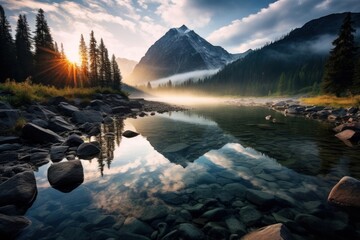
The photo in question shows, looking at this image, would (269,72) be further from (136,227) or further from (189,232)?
(136,227)

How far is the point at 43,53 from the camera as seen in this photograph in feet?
141

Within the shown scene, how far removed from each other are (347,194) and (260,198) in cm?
211

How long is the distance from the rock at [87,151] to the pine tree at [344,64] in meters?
39.9

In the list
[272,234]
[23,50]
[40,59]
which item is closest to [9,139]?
[272,234]

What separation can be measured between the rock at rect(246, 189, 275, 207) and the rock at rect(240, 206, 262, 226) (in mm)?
350

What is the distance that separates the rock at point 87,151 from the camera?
853cm

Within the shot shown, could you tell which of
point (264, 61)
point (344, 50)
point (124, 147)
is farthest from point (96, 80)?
point (264, 61)

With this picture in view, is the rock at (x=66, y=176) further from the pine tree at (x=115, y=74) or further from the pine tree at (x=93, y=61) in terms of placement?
the pine tree at (x=115, y=74)

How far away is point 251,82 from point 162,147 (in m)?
140

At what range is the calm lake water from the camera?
4.21 metres

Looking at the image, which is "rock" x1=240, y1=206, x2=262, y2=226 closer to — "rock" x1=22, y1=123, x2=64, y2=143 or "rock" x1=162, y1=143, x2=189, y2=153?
"rock" x1=162, y1=143, x2=189, y2=153

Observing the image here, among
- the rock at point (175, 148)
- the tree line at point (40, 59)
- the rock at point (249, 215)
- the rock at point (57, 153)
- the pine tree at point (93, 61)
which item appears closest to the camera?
the rock at point (249, 215)

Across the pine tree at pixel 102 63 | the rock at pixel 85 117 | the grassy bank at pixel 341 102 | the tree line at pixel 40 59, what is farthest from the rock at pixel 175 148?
the pine tree at pixel 102 63

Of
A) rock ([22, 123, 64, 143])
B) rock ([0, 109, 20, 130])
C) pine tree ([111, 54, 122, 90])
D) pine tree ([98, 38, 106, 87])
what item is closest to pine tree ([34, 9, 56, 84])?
pine tree ([98, 38, 106, 87])
